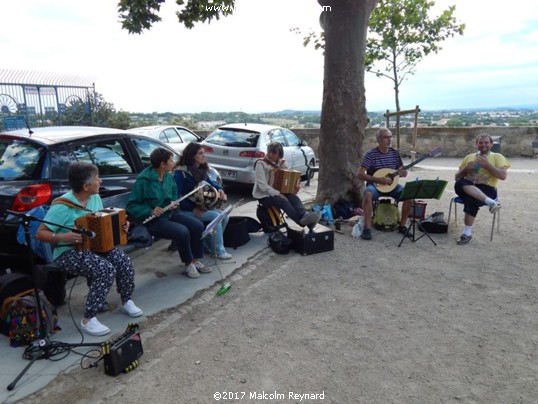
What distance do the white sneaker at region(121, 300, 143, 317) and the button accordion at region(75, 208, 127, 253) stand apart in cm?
63

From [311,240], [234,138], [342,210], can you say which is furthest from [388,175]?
[234,138]

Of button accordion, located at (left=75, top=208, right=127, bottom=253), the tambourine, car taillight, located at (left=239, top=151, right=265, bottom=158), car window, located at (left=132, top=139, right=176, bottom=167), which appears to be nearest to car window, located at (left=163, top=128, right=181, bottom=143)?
car taillight, located at (left=239, top=151, right=265, bottom=158)

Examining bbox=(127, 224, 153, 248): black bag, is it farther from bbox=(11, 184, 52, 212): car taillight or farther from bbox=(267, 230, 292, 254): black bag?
bbox=(267, 230, 292, 254): black bag

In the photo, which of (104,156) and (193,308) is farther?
(104,156)

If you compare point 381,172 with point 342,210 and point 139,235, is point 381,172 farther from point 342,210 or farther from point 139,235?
point 139,235

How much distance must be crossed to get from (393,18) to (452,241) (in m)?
10.7

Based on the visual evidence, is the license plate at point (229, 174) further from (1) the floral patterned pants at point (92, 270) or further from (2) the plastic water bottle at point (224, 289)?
(1) the floral patterned pants at point (92, 270)

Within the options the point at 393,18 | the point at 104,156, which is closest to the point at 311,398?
the point at 104,156

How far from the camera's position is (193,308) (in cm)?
434

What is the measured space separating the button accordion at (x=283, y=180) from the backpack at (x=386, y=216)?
57.9 inches

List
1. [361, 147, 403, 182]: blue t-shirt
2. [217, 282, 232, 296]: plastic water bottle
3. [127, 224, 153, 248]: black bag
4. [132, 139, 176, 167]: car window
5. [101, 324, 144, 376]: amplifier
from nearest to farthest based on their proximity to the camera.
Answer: [101, 324, 144, 376]: amplifier, [217, 282, 232, 296]: plastic water bottle, [127, 224, 153, 248]: black bag, [132, 139, 176, 167]: car window, [361, 147, 403, 182]: blue t-shirt

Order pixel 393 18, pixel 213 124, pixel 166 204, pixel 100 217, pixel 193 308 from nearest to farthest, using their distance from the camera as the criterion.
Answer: pixel 100 217 < pixel 193 308 < pixel 166 204 < pixel 393 18 < pixel 213 124

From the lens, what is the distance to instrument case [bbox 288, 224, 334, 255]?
19.3ft

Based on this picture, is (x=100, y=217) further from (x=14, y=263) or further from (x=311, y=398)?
A: (x=311, y=398)
